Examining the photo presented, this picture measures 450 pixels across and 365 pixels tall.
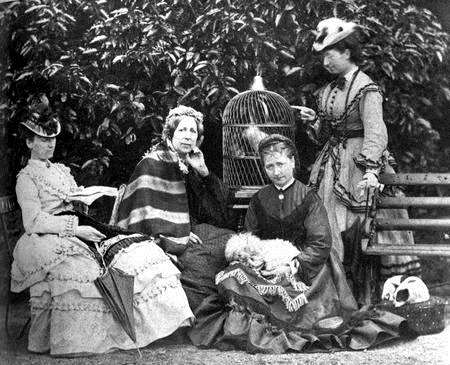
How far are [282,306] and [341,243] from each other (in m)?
0.81

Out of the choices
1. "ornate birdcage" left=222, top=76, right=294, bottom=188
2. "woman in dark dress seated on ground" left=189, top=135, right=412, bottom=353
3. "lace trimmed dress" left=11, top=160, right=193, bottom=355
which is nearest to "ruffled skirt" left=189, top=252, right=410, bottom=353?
"woman in dark dress seated on ground" left=189, top=135, right=412, bottom=353

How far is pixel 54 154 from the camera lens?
411cm

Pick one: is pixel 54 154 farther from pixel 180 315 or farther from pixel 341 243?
pixel 341 243

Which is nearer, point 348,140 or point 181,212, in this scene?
point 181,212

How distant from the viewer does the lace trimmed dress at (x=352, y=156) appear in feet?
13.4

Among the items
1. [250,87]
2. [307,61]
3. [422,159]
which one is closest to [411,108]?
[422,159]

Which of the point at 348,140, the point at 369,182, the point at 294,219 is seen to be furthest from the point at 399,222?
the point at 294,219

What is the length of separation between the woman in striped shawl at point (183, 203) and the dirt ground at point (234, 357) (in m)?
0.43

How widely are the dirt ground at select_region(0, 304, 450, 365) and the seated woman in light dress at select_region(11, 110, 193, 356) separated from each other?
7cm

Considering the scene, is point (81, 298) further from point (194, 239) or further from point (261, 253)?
point (261, 253)

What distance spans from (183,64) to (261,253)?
1.45 metres

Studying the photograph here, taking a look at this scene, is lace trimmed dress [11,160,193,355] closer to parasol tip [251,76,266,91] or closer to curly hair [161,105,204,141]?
curly hair [161,105,204,141]

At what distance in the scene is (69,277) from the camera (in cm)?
349

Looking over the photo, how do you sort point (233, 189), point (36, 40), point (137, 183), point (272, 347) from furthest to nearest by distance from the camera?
point (233, 189), point (137, 183), point (36, 40), point (272, 347)
